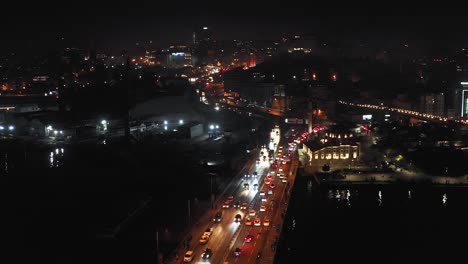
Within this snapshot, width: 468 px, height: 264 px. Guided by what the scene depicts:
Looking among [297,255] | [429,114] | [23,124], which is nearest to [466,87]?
[429,114]

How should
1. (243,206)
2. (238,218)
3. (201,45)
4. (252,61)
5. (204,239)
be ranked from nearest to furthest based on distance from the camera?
(204,239), (238,218), (243,206), (252,61), (201,45)

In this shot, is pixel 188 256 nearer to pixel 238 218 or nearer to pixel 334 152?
pixel 238 218

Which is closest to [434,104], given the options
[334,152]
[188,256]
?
[334,152]

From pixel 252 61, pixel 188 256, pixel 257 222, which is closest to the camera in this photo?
pixel 188 256

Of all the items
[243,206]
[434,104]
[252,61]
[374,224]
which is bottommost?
[374,224]

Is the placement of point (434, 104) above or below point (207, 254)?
above

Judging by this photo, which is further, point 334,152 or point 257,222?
point 334,152

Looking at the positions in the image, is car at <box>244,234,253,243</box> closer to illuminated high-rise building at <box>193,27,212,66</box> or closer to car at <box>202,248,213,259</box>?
car at <box>202,248,213,259</box>

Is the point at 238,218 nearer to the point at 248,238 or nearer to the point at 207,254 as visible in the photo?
the point at 248,238

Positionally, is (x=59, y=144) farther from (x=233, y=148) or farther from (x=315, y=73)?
(x=315, y=73)

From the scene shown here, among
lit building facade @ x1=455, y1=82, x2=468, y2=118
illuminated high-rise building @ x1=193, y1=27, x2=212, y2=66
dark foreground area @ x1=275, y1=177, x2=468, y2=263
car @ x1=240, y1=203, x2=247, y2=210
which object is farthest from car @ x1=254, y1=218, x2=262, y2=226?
illuminated high-rise building @ x1=193, y1=27, x2=212, y2=66
